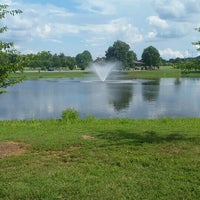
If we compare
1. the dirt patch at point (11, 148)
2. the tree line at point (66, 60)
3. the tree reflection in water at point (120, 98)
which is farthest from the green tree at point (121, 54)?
the dirt patch at point (11, 148)

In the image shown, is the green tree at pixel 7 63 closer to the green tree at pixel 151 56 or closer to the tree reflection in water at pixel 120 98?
the tree reflection in water at pixel 120 98

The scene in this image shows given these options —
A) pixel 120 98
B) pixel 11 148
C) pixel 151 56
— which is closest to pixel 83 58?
pixel 151 56

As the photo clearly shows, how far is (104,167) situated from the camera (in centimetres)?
755

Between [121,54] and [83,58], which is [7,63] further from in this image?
[83,58]

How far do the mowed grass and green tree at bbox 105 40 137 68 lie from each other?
125 meters

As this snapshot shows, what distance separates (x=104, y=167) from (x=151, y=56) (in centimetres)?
12501

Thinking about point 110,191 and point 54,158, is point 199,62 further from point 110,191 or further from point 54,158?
point 110,191

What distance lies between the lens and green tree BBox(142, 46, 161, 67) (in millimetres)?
128200

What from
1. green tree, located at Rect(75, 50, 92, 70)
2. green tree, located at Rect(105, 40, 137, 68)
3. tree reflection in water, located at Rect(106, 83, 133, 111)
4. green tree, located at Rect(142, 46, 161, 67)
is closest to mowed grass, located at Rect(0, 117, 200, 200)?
tree reflection in water, located at Rect(106, 83, 133, 111)

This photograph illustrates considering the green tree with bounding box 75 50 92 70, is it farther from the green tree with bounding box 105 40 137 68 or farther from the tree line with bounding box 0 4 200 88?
the green tree with bounding box 105 40 137 68

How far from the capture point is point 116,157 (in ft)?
27.1

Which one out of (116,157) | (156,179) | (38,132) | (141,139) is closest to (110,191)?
(156,179)

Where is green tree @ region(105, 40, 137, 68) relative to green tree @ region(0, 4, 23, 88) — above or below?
above

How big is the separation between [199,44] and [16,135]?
5.82 m
